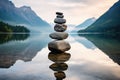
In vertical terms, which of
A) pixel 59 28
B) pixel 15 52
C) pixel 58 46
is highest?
pixel 59 28

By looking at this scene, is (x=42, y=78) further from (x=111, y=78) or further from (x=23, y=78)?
(x=111, y=78)

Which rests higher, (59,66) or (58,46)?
(58,46)

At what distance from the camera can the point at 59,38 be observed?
114 ft

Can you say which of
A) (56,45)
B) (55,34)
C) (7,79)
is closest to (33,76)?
(7,79)

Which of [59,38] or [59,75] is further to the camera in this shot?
[59,38]

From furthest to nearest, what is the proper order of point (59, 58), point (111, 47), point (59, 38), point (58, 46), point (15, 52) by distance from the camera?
point (111, 47), point (15, 52), point (59, 38), point (58, 46), point (59, 58)

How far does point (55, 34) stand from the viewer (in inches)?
1375

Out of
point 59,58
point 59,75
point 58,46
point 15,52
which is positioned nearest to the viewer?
point 59,75

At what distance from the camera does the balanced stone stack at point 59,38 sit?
33.2 metres

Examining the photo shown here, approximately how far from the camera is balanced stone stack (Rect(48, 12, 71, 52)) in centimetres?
3322

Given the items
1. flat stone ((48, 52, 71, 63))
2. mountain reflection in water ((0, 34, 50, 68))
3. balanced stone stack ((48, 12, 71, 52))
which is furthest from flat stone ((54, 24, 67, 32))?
flat stone ((48, 52, 71, 63))

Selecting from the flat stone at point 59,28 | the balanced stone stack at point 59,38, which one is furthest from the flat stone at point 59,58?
the flat stone at point 59,28

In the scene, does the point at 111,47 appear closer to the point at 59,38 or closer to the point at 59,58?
the point at 59,38

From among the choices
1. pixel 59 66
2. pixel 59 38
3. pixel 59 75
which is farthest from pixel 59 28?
pixel 59 75
